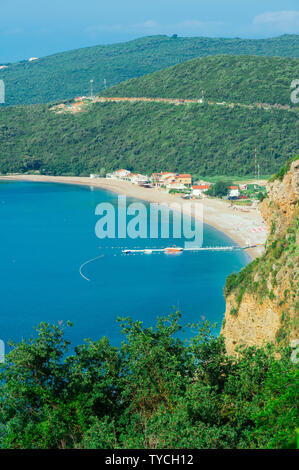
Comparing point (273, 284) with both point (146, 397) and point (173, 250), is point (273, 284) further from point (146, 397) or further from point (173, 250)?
point (173, 250)

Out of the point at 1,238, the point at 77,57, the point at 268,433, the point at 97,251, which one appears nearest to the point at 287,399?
the point at 268,433

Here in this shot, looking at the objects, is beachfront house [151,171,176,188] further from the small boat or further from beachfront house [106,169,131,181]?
the small boat

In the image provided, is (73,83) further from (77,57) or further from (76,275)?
(76,275)

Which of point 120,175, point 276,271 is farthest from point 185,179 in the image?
point 276,271

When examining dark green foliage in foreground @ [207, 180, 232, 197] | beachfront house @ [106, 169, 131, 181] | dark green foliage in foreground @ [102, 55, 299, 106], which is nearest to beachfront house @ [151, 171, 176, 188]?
beachfront house @ [106, 169, 131, 181]

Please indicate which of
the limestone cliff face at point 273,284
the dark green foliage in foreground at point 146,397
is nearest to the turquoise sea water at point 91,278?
the limestone cliff face at point 273,284

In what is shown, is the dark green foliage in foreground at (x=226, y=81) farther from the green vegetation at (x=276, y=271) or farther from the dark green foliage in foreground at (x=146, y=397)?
the dark green foliage in foreground at (x=146, y=397)
